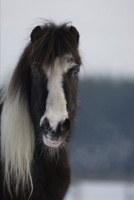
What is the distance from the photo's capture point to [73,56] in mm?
2475

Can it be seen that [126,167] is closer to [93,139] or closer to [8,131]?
[93,139]

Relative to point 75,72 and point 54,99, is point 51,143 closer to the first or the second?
point 54,99

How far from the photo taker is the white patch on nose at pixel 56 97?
221 cm

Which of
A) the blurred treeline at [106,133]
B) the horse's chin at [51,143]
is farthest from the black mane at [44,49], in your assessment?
the blurred treeline at [106,133]

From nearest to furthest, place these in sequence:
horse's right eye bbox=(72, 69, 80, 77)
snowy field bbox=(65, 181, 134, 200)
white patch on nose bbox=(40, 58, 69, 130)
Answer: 1. white patch on nose bbox=(40, 58, 69, 130)
2. horse's right eye bbox=(72, 69, 80, 77)
3. snowy field bbox=(65, 181, 134, 200)

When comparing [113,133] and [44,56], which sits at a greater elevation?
[44,56]

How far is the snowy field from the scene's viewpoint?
485 centimetres

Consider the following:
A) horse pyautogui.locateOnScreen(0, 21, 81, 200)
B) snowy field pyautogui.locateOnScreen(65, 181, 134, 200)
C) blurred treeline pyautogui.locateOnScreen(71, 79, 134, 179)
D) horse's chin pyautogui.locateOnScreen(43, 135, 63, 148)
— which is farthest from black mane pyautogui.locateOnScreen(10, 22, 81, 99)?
snowy field pyautogui.locateOnScreen(65, 181, 134, 200)

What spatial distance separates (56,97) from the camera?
2.30m

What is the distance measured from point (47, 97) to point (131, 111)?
9.26 ft

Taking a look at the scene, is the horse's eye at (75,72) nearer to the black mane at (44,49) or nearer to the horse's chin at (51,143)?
the black mane at (44,49)

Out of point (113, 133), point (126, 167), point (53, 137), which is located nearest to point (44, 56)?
point (53, 137)

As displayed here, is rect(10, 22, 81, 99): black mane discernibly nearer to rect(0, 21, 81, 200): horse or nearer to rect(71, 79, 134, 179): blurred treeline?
rect(0, 21, 81, 200): horse

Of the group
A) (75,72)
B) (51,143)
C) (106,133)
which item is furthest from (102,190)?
(51,143)
